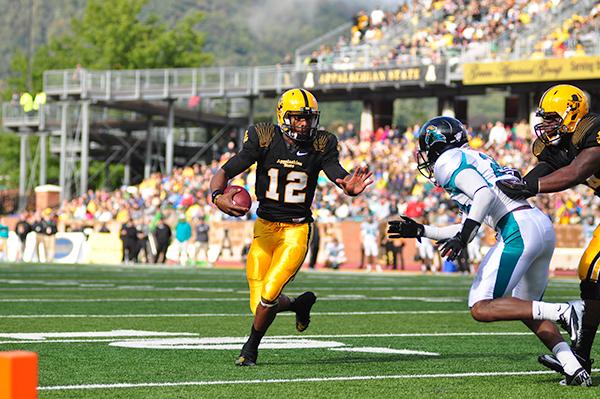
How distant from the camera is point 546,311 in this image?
6.75m

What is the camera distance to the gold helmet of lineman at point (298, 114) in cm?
786

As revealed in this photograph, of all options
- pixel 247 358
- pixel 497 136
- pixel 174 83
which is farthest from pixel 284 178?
pixel 174 83

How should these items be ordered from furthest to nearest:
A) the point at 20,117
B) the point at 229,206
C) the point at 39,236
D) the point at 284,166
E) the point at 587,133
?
the point at 20,117 < the point at 39,236 < the point at 284,166 < the point at 229,206 < the point at 587,133

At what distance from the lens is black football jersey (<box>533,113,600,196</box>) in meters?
7.02

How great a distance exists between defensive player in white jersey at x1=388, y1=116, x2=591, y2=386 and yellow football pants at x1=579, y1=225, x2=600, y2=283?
11.5 inches

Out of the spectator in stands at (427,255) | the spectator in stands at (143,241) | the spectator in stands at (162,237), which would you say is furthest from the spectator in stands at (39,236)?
the spectator in stands at (427,255)

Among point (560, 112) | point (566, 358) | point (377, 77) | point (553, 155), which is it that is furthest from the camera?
point (377, 77)

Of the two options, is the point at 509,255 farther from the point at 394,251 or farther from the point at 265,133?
the point at 394,251

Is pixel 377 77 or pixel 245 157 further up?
pixel 377 77

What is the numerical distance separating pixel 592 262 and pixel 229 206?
2.23 meters

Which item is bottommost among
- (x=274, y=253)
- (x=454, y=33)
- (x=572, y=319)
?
(x=572, y=319)

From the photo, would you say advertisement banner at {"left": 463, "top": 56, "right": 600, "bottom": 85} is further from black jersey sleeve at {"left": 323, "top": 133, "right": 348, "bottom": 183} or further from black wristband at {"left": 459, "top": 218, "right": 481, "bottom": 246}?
black wristband at {"left": 459, "top": 218, "right": 481, "bottom": 246}

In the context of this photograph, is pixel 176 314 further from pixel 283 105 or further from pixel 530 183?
pixel 530 183

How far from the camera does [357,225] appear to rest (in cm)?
2973
